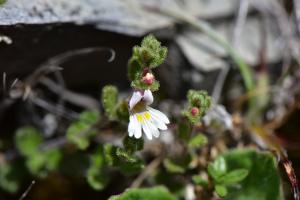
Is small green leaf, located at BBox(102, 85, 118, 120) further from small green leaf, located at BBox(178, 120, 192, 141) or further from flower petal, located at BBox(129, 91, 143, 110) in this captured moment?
small green leaf, located at BBox(178, 120, 192, 141)

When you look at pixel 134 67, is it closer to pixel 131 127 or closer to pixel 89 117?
pixel 131 127

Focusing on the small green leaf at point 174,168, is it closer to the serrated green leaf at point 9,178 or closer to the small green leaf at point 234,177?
the small green leaf at point 234,177

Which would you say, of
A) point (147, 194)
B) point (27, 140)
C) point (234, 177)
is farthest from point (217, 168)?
point (27, 140)

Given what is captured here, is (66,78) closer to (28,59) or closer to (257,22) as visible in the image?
(28,59)

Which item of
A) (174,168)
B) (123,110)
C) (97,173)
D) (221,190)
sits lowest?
(221,190)

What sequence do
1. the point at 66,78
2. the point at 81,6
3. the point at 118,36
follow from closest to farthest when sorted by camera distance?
the point at 81,6 < the point at 118,36 < the point at 66,78

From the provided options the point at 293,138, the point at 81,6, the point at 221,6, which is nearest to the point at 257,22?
the point at 221,6

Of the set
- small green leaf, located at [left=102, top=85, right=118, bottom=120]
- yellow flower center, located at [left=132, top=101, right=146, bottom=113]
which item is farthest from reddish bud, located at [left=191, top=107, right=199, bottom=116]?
small green leaf, located at [left=102, top=85, right=118, bottom=120]
